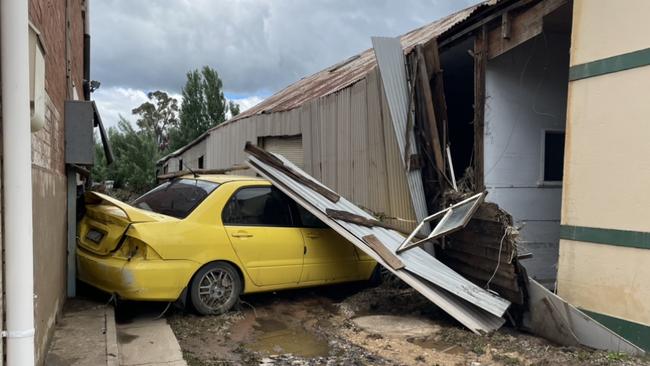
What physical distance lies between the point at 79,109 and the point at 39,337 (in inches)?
118

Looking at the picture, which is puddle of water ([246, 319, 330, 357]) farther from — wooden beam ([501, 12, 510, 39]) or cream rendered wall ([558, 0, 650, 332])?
wooden beam ([501, 12, 510, 39])

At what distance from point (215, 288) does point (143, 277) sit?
2.70 feet

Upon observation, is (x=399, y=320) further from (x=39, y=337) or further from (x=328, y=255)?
(x=39, y=337)

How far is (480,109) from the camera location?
24.8ft

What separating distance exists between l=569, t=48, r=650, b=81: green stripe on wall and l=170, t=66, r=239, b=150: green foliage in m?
33.5

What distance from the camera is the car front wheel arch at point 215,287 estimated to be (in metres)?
5.68

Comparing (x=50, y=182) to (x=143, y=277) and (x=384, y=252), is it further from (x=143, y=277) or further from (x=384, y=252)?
(x=384, y=252)

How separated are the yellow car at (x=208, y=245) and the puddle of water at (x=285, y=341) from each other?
1.73ft

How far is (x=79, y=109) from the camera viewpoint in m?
5.88

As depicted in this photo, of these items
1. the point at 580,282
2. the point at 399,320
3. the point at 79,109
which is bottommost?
the point at 399,320

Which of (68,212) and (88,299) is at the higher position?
(68,212)

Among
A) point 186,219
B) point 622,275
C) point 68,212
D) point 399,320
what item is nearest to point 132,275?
point 186,219

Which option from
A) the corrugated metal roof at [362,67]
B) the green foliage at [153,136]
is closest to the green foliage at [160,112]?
the green foliage at [153,136]

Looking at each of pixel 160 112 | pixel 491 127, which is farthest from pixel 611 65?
pixel 160 112
